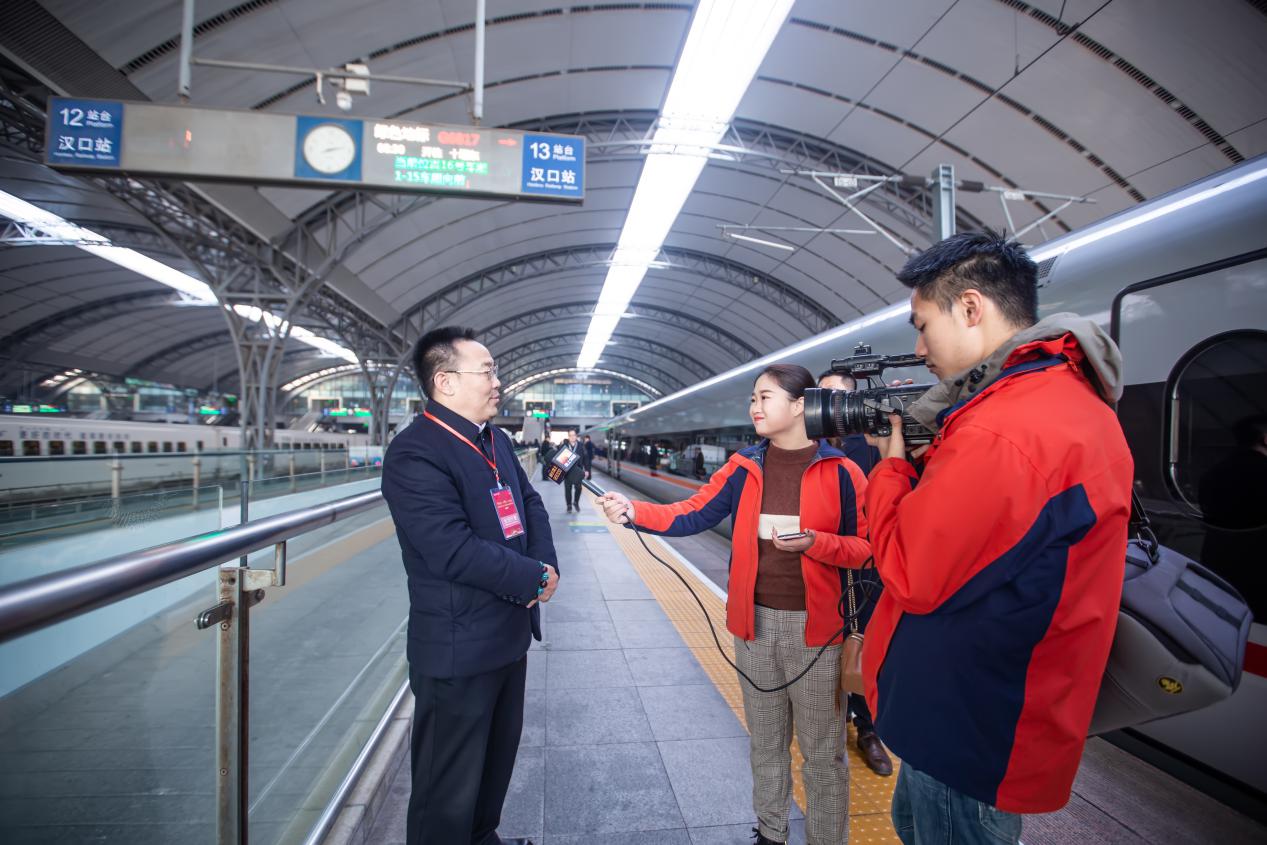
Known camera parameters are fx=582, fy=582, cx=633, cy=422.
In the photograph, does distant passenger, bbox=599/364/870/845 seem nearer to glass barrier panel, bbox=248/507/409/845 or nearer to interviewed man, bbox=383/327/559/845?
interviewed man, bbox=383/327/559/845

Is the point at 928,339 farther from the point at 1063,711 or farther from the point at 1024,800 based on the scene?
the point at 1024,800

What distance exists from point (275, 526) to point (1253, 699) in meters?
3.37

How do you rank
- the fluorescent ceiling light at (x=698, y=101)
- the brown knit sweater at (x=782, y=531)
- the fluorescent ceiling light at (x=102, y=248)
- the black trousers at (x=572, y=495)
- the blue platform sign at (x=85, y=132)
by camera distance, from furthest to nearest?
the fluorescent ceiling light at (x=102, y=248) < the black trousers at (x=572, y=495) < the fluorescent ceiling light at (x=698, y=101) < the blue platform sign at (x=85, y=132) < the brown knit sweater at (x=782, y=531)

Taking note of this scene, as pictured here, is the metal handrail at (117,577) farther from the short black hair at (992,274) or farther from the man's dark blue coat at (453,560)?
the short black hair at (992,274)

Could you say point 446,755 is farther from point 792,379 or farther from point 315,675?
point 792,379

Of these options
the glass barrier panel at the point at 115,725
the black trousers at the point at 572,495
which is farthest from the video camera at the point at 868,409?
the black trousers at the point at 572,495

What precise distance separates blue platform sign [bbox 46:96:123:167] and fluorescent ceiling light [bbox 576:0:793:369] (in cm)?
829

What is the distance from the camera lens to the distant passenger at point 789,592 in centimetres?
195

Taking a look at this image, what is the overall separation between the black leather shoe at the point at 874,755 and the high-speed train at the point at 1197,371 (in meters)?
1.10

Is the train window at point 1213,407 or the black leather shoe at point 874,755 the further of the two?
the black leather shoe at point 874,755

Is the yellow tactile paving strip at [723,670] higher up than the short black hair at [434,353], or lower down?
lower down

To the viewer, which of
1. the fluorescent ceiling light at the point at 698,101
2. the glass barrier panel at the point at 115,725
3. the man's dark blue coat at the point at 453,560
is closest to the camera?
the glass barrier panel at the point at 115,725

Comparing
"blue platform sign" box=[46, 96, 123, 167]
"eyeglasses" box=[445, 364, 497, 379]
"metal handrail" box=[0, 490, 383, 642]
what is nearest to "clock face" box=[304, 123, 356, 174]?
"blue platform sign" box=[46, 96, 123, 167]

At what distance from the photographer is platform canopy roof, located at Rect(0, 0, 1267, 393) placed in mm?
8852
